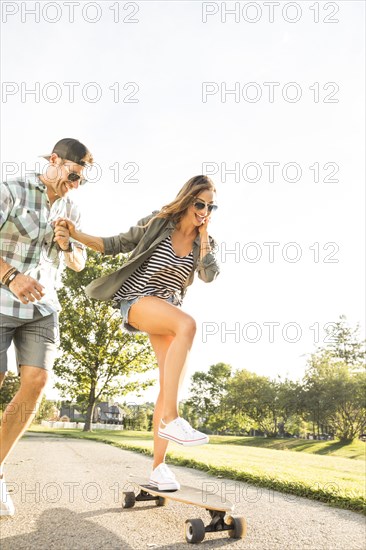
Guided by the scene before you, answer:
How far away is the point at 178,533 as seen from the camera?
12.0 feet

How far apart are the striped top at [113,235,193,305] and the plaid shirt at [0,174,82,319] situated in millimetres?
680

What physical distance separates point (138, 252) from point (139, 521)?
2247mm

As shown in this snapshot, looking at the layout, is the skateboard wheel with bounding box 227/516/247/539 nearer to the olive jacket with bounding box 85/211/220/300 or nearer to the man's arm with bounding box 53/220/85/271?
the olive jacket with bounding box 85/211/220/300

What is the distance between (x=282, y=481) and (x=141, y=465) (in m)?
3.69

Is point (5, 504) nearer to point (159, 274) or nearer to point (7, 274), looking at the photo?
point (7, 274)

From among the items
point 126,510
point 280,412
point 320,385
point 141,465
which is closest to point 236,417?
point 280,412

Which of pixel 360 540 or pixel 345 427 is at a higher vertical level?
pixel 360 540

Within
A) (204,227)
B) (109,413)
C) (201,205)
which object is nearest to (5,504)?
(204,227)

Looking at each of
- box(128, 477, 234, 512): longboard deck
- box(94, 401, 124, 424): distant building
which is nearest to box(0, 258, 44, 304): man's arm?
box(128, 477, 234, 512): longboard deck

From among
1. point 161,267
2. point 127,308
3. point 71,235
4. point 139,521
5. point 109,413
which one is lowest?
point 109,413

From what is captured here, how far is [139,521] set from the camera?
13.1ft

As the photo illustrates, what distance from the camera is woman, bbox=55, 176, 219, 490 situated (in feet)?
13.6

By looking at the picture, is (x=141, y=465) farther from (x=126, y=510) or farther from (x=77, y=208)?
(x=77, y=208)

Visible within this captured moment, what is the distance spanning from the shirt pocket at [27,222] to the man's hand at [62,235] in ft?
0.50
